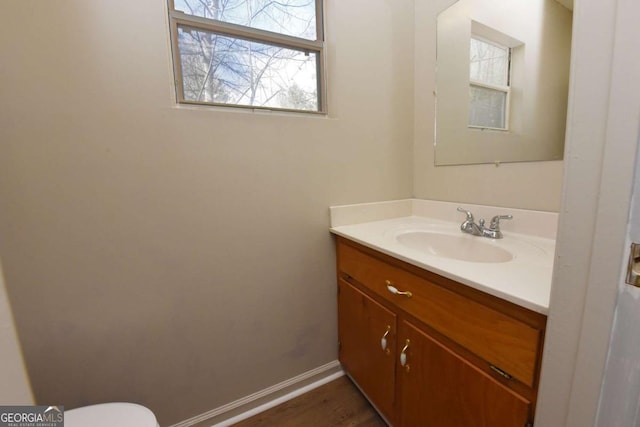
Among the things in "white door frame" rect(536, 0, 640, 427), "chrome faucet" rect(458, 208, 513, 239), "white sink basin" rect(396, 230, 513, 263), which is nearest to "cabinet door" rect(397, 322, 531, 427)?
"white door frame" rect(536, 0, 640, 427)

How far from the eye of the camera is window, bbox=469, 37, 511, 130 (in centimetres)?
113

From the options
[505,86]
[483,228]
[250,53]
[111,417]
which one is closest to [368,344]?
[483,228]

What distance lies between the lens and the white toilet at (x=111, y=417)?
2.44 ft

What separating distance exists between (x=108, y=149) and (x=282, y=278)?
86 cm

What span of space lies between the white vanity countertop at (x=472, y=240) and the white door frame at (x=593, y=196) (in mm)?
120

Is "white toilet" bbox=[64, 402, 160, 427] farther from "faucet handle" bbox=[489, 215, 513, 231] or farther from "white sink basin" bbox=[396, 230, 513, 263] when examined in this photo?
"faucet handle" bbox=[489, 215, 513, 231]

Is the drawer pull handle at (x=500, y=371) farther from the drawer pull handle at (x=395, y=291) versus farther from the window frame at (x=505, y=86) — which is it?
the window frame at (x=505, y=86)

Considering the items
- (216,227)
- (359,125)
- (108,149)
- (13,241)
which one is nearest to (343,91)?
(359,125)

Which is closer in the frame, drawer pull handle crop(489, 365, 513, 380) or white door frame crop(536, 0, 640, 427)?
white door frame crop(536, 0, 640, 427)

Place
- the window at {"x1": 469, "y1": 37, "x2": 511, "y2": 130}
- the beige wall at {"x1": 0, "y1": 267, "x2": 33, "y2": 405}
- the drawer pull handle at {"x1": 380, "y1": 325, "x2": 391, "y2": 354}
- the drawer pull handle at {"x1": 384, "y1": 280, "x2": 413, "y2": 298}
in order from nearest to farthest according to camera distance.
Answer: the beige wall at {"x1": 0, "y1": 267, "x2": 33, "y2": 405} → the drawer pull handle at {"x1": 384, "y1": 280, "x2": 413, "y2": 298} → the drawer pull handle at {"x1": 380, "y1": 325, "x2": 391, "y2": 354} → the window at {"x1": 469, "y1": 37, "x2": 511, "y2": 130}

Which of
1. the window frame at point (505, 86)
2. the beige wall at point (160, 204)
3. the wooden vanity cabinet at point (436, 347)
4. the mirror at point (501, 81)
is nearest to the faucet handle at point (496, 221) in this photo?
the mirror at point (501, 81)

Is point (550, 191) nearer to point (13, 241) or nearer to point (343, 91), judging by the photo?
point (343, 91)

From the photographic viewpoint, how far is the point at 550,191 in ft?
3.27

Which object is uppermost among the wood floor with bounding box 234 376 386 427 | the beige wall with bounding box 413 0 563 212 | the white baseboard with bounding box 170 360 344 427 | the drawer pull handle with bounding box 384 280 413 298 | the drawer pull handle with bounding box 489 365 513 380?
the beige wall with bounding box 413 0 563 212
